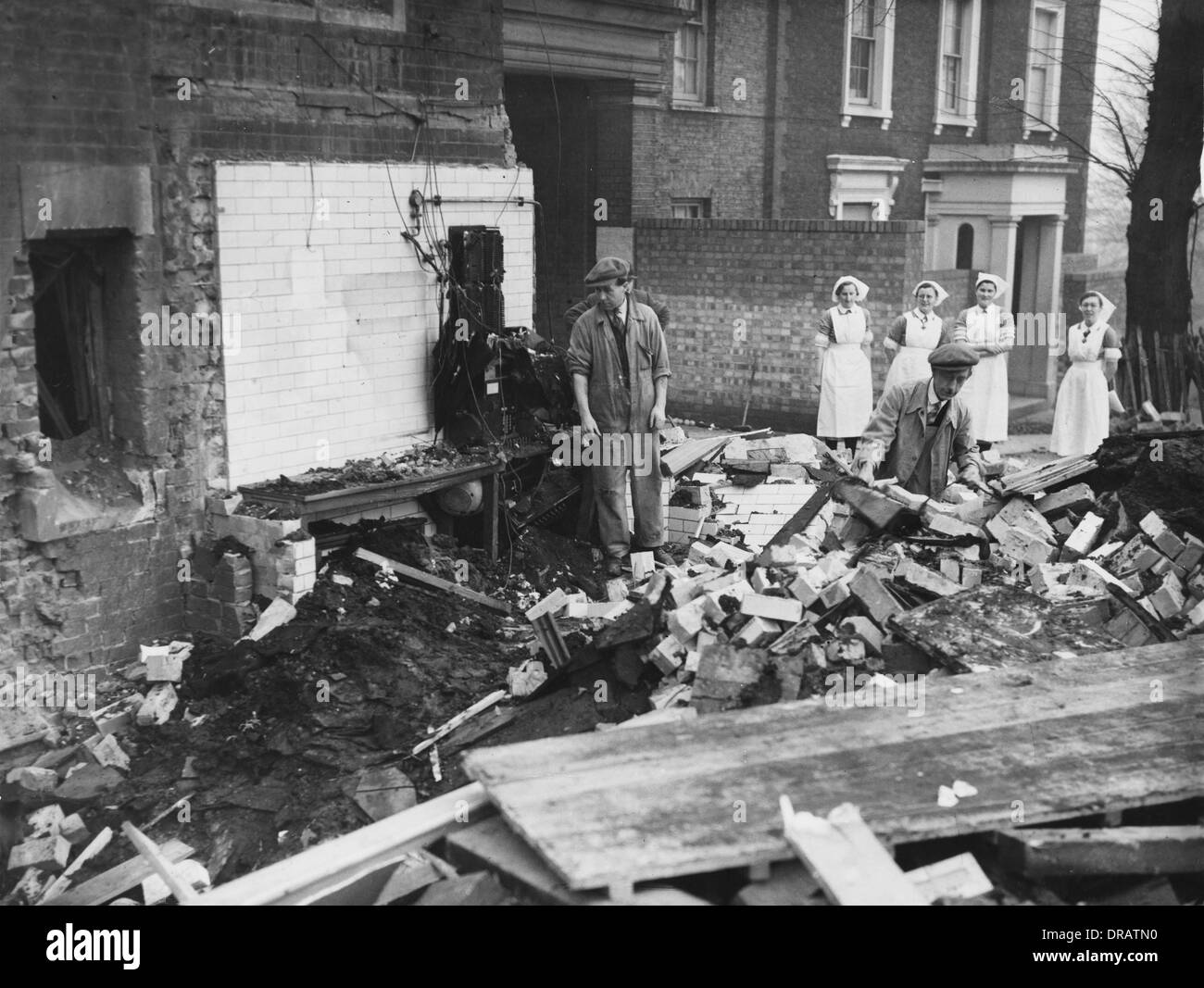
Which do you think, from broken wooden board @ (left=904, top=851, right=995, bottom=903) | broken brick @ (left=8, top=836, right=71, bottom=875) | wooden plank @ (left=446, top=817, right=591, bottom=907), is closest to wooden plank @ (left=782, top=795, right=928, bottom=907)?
broken wooden board @ (left=904, top=851, right=995, bottom=903)

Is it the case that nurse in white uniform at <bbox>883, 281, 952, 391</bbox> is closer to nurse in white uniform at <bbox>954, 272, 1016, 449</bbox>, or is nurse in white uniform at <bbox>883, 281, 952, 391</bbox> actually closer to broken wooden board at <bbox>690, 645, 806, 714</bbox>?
nurse in white uniform at <bbox>954, 272, 1016, 449</bbox>

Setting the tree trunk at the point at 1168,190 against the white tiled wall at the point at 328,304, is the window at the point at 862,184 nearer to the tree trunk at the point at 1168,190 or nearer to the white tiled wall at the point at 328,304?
the tree trunk at the point at 1168,190

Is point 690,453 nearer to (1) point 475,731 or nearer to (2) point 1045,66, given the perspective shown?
(1) point 475,731

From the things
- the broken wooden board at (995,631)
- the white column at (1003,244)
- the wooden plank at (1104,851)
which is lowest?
the wooden plank at (1104,851)

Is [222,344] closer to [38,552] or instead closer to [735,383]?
[38,552]

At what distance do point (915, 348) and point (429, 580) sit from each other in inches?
239

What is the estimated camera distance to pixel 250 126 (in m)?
8.29

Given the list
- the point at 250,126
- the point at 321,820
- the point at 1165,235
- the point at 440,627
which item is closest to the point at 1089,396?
the point at 1165,235

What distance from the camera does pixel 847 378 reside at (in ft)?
43.8

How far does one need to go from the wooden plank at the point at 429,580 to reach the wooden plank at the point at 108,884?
111 inches

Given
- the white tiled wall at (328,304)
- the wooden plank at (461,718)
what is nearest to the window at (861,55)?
the white tiled wall at (328,304)

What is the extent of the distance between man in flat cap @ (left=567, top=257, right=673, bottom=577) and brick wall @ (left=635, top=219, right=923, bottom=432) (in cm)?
616

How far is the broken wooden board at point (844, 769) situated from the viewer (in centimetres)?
463

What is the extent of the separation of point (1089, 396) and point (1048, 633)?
6866 millimetres
